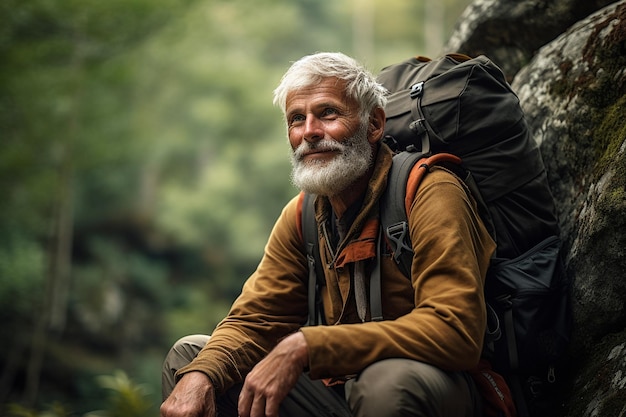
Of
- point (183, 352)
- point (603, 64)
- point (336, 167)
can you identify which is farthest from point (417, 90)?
point (183, 352)

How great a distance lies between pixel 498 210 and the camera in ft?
8.46

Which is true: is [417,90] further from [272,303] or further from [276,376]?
[276,376]

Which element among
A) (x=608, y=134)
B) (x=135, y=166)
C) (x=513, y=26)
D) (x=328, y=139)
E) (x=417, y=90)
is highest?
(x=513, y=26)

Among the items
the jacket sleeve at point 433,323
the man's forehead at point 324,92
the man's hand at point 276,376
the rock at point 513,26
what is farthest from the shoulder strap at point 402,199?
the rock at point 513,26

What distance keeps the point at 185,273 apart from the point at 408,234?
1788cm

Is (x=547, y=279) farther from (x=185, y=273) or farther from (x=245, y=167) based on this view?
(x=245, y=167)

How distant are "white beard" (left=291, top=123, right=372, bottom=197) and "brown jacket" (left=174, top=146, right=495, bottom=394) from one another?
0.07 meters

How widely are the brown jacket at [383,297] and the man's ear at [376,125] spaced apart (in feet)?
0.26

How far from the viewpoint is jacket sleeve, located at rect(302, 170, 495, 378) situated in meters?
2.10

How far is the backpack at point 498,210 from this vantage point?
2428 millimetres

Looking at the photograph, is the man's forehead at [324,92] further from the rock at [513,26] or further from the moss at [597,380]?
the rock at [513,26]

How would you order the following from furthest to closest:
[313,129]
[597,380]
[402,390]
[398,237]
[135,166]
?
1. [135,166]
2. [313,129]
3. [597,380]
4. [398,237]
5. [402,390]

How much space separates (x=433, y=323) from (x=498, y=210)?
2.19ft

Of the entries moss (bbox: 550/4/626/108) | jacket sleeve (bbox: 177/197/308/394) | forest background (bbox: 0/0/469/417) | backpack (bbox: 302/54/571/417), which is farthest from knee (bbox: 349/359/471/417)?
forest background (bbox: 0/0/469/417)
